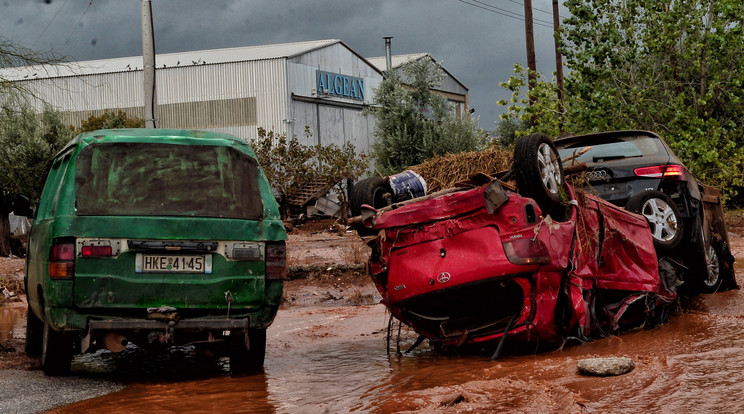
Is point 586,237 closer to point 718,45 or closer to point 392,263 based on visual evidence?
point 392,263

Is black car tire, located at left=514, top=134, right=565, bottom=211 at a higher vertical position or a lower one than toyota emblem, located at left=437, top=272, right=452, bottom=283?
higher

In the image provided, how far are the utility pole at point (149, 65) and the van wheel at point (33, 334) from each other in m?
10.2

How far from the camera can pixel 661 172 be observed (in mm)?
9227

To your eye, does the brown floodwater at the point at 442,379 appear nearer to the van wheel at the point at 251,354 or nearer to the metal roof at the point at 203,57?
the van wheel at the point at 251,354

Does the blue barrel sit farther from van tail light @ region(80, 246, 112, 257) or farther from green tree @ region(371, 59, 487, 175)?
green tree @ region(371, 59, 487, 175)

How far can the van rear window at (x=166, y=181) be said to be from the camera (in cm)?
685

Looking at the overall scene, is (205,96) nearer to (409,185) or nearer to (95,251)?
(409,185)

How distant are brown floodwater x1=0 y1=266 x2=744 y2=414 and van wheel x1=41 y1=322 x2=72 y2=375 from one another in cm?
36

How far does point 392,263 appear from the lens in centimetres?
731

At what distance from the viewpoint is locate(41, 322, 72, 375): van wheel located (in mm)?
6977

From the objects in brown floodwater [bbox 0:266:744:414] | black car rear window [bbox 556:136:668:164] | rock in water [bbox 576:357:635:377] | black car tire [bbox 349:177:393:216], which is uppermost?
black car rear window [bbox 556:136:668:164]

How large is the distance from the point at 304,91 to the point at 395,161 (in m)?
9.22

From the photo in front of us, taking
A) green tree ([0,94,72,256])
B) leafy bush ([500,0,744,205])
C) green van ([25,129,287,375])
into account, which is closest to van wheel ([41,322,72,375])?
green van ([25,129,287,375])

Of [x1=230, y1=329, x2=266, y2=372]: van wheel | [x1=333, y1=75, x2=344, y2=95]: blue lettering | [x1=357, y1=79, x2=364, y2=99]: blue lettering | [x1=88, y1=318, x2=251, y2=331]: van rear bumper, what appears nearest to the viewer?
[x1=88, y1=318, x2=251, y2=331]: van rear bumper
